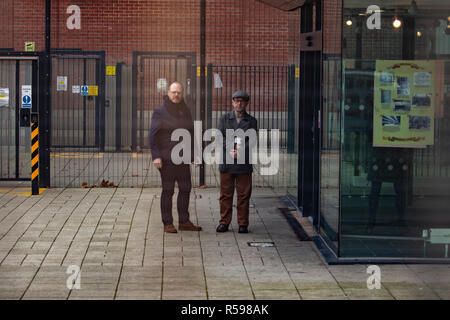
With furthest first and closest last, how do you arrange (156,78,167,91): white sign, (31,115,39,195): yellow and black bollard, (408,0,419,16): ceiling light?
(156,78,167,91): white sign < (31,115,39,195): yellow and black bollard < (408,0,419,16): ceiling light

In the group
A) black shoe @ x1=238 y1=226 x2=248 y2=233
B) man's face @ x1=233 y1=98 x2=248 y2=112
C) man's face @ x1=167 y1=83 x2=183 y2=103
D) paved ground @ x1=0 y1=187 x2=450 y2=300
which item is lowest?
paved ground @ x1=0 y1=187 x2=450 y2=300

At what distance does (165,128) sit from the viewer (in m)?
9.32

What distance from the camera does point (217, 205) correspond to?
11.5 meters

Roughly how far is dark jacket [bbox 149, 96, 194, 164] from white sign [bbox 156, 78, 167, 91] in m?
10.6

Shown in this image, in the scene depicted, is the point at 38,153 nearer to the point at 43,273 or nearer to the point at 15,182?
the point at 15,182

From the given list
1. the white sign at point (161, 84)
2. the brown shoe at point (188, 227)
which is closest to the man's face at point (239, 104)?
the brown shoe at point (188, 227)

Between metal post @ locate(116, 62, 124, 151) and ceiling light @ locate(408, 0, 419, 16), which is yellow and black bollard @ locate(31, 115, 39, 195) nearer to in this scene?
ceiling light @ locate(408, 0, 419, 16)

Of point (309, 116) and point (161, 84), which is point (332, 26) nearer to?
point (309, 116)

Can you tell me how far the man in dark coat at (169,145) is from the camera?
30.5 feet

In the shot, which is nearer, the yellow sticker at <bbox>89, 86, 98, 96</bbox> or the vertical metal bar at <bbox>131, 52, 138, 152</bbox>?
the yellow sticker at <bbox>89, 86, 98, 96</bbox>

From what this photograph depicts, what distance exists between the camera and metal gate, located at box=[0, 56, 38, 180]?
12633 mm

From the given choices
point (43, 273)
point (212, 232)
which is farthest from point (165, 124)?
point (43, 273)

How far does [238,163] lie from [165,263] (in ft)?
6.92

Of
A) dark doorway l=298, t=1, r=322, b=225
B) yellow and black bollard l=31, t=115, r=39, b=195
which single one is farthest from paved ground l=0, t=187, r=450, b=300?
yellow and black bollard l=31, t=115, r=39, b=195
